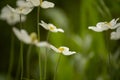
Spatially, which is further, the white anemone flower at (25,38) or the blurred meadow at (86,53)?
the blurred meadow at (86,53)

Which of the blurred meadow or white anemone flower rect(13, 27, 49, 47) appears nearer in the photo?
white anemone flower rect(13, 27, 49, 47)

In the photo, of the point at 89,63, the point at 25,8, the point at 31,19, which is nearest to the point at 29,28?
the point at 31,19

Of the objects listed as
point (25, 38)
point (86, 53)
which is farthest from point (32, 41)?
point (86, 53)

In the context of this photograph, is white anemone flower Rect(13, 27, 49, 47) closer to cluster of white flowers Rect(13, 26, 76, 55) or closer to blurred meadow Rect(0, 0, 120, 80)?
cluster of white flowers Rect(13, 26, 76, 55)

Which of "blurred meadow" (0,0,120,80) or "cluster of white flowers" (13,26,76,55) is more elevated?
"cluster of white flowers" (13,26,76,55)

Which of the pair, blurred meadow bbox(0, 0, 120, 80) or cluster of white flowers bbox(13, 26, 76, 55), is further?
blurred meadow bbox(0, 0, 120, 80)

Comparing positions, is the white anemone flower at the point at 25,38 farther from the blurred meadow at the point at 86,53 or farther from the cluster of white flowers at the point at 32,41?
the blurred meadow at the point at 86,53

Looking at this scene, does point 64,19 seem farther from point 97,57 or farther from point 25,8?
point 25,8

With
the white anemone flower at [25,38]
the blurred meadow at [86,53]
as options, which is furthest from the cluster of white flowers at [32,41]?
the blurred meadow at [86,53]

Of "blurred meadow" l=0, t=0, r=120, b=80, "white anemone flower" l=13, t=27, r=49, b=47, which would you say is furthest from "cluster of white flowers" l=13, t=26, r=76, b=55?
"blurred meadow" l=0, t=0, r=120, b=80

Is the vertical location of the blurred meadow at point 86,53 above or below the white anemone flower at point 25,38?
below

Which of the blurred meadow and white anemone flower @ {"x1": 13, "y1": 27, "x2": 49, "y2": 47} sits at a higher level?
white anemone flower @ {"x1": 13, "y1": 27, "x2": 49, "y2": 47}
